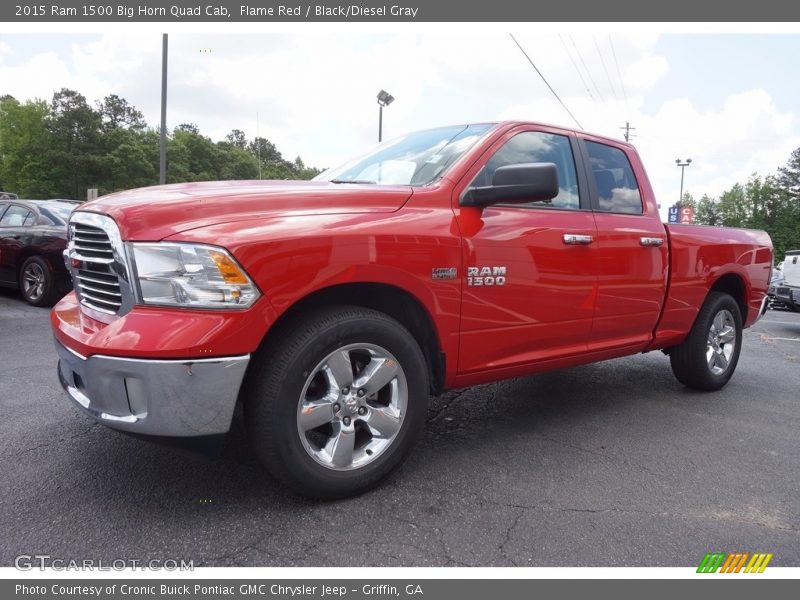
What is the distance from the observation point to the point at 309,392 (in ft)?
8.45

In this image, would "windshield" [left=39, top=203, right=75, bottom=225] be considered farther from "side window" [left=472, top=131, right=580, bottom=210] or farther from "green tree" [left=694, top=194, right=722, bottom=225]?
"green tree" [left=694, top=194, right=722, bottom=225]

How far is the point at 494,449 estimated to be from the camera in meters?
3.36

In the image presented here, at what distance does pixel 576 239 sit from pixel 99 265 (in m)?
2.50

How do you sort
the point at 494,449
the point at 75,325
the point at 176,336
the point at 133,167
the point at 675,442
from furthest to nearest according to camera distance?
the point at 133,167
the point at 675,442
the point at 494,449
the point at 75,325
the point at 176,336

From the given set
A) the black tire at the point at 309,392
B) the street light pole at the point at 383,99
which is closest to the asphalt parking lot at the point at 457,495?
the black tire at the point at 309,392

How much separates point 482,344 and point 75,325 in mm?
1918

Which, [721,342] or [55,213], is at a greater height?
[55,213]

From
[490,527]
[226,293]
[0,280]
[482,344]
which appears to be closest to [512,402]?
[482,344]

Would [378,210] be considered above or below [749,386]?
above

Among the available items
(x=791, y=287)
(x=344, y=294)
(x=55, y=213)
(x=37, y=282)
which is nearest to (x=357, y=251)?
(x=344, y=294)

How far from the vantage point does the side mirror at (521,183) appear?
2.90m

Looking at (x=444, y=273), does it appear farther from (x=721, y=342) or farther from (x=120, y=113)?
(x=120, y=113)

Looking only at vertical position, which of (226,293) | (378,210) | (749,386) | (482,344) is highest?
(378,210)
